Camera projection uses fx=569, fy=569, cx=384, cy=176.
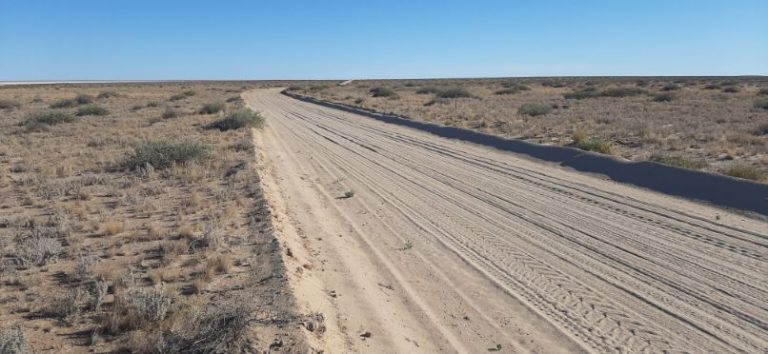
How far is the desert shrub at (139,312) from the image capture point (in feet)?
18.5

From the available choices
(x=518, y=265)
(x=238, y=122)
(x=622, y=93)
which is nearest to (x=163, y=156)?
(x=518, y=265)

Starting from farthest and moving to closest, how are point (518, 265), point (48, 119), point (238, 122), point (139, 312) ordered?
1. point (48, 119)
2. point (238, 122)
3. point (518, 265)
4. point (139, 312)

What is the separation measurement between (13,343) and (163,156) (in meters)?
11.8

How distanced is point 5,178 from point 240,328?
13.2 metres

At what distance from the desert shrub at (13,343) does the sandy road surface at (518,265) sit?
2.52 meters

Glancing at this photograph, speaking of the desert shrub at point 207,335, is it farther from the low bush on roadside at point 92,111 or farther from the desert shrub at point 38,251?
the low bush on roadside at point 92,111

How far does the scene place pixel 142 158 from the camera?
16.0 meters

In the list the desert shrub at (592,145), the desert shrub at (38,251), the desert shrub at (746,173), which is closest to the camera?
the desert shrub at (38,251)

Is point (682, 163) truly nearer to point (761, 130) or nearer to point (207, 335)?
point (761, 130)

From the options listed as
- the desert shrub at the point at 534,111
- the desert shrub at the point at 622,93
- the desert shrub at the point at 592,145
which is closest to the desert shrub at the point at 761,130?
the desert shrub at the point at 592,145

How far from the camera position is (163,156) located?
16.1 metres

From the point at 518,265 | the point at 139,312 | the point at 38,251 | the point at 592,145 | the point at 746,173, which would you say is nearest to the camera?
the point at 139,312

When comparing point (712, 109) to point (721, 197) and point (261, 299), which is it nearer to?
point (721, 197)

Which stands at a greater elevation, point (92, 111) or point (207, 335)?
point (207, 335)
